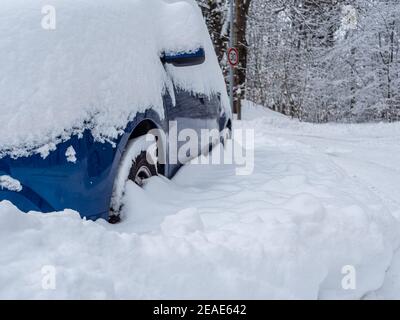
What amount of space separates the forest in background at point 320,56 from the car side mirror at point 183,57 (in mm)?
13290

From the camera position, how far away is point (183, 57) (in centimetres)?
346

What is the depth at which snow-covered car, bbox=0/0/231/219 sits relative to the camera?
91.5 inches

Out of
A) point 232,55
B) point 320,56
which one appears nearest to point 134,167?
point 232,55

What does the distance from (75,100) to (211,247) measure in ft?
3.39

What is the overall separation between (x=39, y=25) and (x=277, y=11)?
60.3 ft

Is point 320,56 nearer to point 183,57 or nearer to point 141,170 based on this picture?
point 183,57

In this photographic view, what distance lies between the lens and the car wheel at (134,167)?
2836mm

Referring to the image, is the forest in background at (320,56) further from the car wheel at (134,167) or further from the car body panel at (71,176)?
the car body panel at (71,176)

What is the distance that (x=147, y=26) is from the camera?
11.1 feet

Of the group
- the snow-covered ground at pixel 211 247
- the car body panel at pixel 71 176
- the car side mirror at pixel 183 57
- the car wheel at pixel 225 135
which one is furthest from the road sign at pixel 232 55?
the car body panel at pixel 71 176

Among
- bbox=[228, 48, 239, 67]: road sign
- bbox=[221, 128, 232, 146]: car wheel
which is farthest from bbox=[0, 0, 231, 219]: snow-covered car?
bbox=[228, 48, 239, 67]: road sign

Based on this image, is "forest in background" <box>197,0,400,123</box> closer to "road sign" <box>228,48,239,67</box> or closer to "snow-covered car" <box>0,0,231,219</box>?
"road sign" <box>228,48,239,67</box>

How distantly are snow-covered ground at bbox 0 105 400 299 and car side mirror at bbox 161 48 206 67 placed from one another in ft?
2.85

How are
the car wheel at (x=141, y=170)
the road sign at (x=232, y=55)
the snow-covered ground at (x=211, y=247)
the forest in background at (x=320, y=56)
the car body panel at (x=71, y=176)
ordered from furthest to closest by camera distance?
the forest in background at (x=320, y=56) → the road sign at (x=232, y=55) → the car wheel at (x=141, y=170) → the car body panel at (x=71, y=176) → the snow-covered ground at (x=211, y=247)
